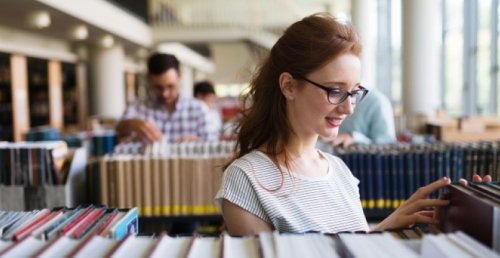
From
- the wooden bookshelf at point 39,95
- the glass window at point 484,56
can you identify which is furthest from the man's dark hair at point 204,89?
the glass window at point 484,56

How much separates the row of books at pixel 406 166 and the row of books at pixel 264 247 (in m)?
2.45

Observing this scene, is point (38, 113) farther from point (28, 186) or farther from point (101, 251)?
point (101, 251)

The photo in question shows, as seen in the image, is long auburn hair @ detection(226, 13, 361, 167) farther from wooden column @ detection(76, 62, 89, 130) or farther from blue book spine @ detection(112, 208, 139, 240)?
wooden column @ detection(76, 62, 89, 130)

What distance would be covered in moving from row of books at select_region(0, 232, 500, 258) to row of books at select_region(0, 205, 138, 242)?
0.03m

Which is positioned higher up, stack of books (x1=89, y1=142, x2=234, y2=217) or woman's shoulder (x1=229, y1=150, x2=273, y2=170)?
woman's shoulder (x1=229, y1=150, x2=273, y2=170)

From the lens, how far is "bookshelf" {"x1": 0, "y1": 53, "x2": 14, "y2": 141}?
930 centimetres

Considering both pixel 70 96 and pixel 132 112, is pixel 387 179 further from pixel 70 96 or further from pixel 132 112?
pixel 70 96

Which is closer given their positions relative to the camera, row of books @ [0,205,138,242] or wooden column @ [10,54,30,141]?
row of books @ [0,205,138,242]

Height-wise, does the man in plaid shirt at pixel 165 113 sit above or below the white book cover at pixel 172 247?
above

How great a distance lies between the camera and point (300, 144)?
55.7 inches

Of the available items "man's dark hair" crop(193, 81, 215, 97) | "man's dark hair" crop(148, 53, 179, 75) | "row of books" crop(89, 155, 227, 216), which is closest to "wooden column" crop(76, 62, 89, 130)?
"man's dark hair" crop(193, 81, 215, 97)

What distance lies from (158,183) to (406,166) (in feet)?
5.02

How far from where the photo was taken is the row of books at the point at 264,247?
2.50 ft

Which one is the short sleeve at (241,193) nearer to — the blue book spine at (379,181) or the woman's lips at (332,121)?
the woman's lips at (332,121)
